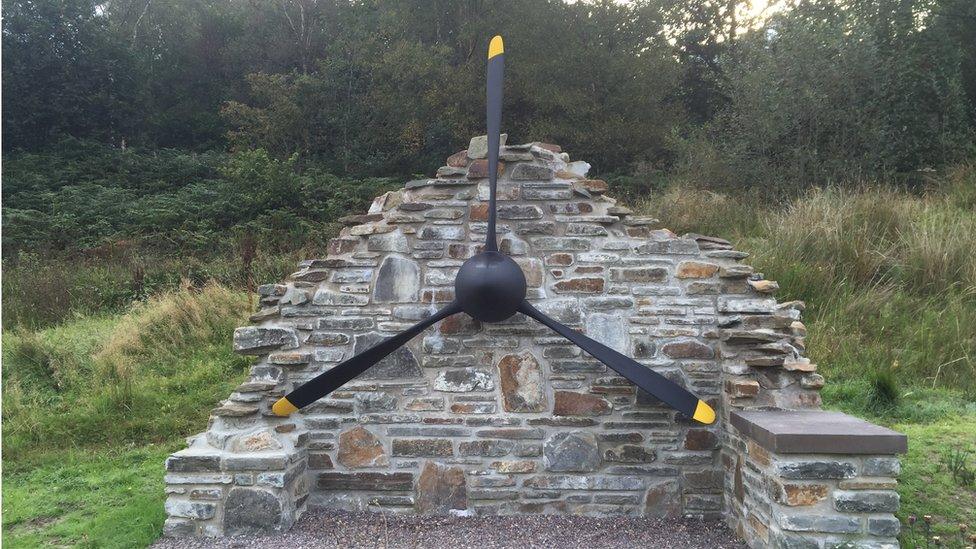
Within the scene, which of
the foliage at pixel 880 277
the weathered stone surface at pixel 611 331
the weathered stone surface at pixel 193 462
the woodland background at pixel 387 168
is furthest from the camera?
the foliage at pixel 880 277

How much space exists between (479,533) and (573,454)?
78 centimetres

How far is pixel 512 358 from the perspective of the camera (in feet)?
14.5

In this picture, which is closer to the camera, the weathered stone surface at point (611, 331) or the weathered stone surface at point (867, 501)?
→ the weathered stone surface at point (867, 501)

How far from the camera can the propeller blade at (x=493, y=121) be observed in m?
4.18

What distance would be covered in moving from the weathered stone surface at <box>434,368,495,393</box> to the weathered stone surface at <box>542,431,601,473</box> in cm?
56

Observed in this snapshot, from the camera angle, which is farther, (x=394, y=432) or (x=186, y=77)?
(x=186, y=77)

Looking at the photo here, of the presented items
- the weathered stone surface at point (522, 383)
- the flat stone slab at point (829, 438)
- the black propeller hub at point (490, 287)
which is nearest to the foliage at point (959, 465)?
the flat stone slab at point (829, 438)

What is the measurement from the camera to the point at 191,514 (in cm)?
400

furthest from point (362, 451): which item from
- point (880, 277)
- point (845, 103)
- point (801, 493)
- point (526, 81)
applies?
point (526, 81)

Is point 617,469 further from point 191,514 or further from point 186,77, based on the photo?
point 186,77

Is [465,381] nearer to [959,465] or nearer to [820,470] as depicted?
[820,470]

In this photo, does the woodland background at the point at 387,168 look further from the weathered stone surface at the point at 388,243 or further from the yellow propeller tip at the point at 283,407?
the weathered stone surface at the point at 388,243

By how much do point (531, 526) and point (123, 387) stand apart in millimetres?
4614

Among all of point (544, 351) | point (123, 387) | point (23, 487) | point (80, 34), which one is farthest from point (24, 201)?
point (544, 351)
